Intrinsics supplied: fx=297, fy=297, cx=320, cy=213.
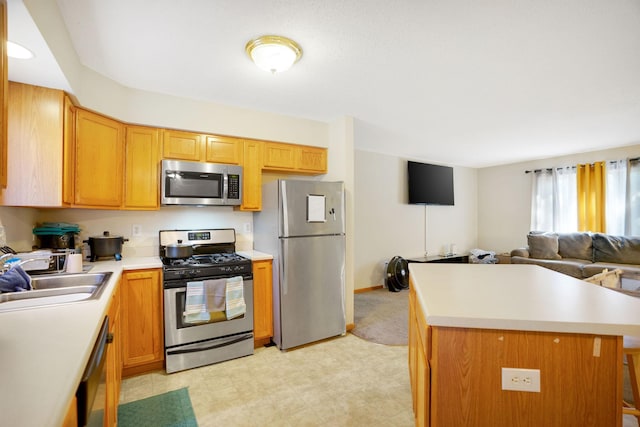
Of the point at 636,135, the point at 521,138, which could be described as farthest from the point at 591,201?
the point at 521,138

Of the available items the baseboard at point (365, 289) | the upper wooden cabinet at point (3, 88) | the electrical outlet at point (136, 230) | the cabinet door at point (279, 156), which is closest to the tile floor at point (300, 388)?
the electrical outlet at point (136, 230)

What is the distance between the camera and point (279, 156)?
11.0 feet

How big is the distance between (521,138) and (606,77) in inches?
81.0

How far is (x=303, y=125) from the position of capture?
3.50 m

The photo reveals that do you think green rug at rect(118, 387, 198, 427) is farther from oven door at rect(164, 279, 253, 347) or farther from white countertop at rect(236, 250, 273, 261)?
white countertop at rect(236, 250, 273, 261)

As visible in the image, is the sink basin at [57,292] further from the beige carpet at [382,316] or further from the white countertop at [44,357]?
the beige carpet at [382,316]

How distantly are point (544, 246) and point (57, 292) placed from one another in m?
6.36

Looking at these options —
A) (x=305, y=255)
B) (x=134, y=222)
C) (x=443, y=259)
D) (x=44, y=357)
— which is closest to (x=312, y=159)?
(x=305, y=255)

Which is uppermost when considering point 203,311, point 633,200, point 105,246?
point 633,200

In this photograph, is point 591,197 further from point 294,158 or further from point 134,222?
point 134,222

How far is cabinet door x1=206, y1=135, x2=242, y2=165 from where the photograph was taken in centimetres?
300

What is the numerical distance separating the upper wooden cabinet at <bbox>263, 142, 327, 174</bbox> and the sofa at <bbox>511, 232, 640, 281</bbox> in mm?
4135

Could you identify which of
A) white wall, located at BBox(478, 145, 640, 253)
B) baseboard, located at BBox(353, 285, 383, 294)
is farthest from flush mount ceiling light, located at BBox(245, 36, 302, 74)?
white wall, located at BBox(478, 145, 640, 253)

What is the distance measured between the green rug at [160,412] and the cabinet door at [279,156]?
223 cm
